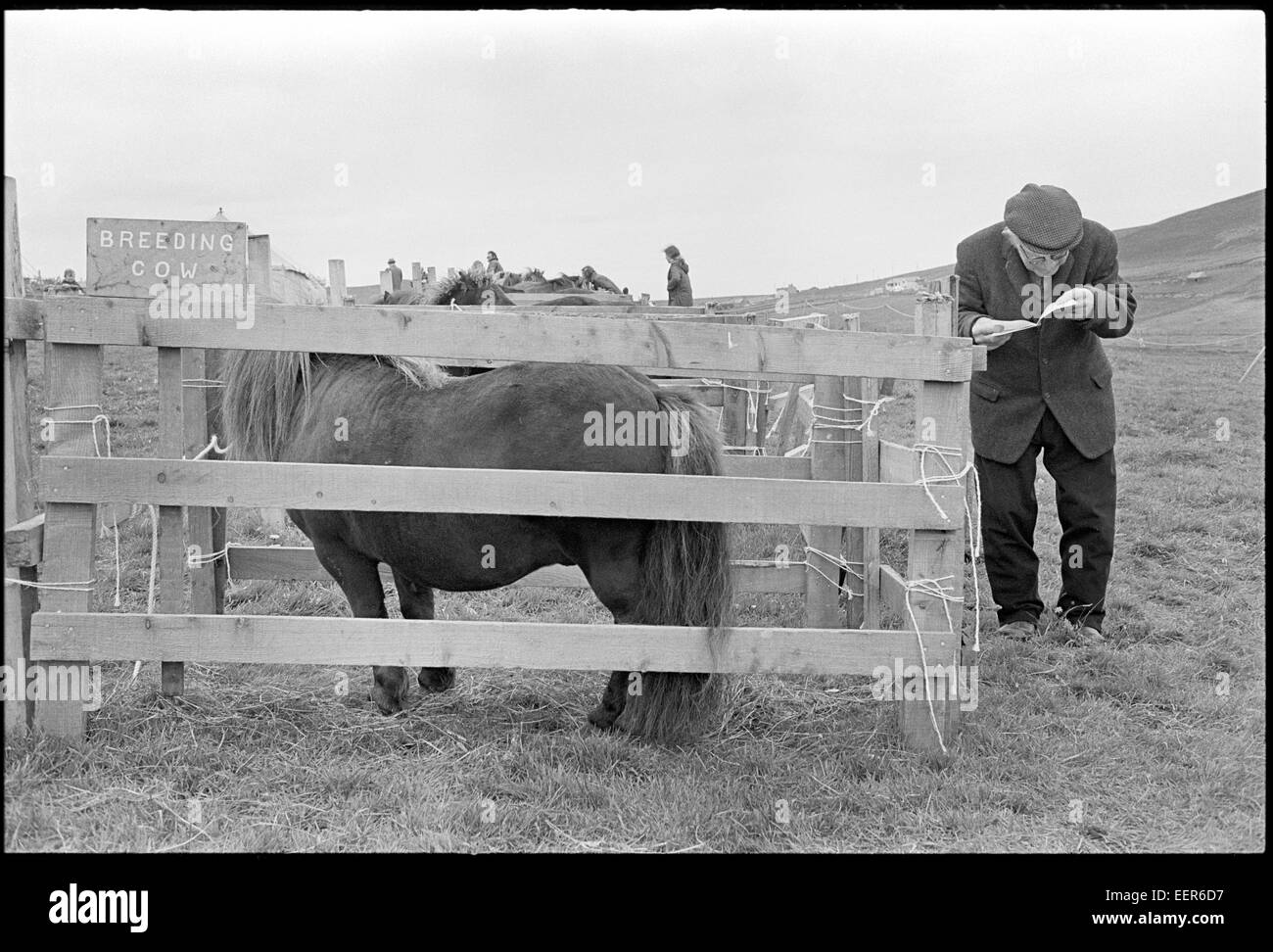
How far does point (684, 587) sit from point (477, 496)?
88 centimetres

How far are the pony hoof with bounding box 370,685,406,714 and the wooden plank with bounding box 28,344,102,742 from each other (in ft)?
3.76

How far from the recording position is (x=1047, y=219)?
15.8 feet

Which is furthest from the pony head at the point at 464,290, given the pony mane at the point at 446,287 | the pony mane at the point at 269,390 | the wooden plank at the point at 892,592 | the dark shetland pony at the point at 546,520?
the wooden plank at the point at 892,592

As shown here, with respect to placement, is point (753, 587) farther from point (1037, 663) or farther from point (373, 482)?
point (373, 482)

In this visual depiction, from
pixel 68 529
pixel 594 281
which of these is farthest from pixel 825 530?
pixel 594 281

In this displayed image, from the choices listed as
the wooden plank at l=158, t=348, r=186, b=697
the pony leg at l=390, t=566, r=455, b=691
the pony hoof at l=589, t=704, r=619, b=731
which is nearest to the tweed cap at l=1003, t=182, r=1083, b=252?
the pony hoof at l=589, t=704, r=619, b=731

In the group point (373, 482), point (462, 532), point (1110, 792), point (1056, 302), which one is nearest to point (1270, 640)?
point (1110, 792)

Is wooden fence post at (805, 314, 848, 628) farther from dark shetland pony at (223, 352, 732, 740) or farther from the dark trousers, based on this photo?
dark shetland pony at (223, 352, 732, 740)

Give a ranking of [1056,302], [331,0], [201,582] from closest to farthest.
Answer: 1. [331,0]
2. [1056,302]
3. [201,582]

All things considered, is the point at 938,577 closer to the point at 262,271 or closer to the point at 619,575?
the point at 619,575

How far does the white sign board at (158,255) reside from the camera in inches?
153

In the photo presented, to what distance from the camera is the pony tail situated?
12.9 feet

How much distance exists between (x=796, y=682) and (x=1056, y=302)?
217 centimetres

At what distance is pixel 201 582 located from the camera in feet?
17.1
